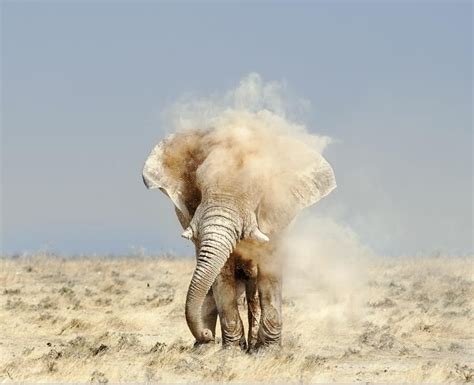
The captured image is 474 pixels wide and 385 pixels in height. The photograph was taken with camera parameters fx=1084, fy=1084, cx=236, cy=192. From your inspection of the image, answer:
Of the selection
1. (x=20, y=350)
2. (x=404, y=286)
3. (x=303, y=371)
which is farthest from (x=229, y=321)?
(x=404, y=286)

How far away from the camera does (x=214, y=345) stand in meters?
14.8

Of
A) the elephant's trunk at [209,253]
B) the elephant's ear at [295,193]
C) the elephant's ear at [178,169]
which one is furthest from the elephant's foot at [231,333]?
the elephant's ear at [178,169]

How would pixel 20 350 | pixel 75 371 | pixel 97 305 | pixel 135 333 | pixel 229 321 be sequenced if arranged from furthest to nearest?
pixel 97 305 → pixel 135 333 → pixel 20 350 → pixel 229 321 → pixel 75 371

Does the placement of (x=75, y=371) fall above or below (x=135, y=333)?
below

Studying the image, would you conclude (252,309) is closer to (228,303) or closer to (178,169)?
(228,303)

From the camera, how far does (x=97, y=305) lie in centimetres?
2483

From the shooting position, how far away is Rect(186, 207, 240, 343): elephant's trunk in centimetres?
1327

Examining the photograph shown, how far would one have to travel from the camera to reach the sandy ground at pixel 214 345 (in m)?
13.5

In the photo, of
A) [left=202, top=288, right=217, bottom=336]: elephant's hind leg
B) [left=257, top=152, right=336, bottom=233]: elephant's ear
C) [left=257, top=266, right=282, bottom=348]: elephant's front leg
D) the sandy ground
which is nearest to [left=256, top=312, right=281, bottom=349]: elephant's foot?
[left=257, top=266, right=282, bottom=348]: elephant's front leg

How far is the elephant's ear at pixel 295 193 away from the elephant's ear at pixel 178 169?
0.96m

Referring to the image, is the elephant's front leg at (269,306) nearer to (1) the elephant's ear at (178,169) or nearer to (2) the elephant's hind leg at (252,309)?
(2) the elephant's hind leg at (252,309)

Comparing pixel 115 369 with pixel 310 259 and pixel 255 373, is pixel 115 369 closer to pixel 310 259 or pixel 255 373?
pixel 255 373

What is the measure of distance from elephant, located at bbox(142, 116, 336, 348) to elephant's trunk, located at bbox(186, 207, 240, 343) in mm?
12

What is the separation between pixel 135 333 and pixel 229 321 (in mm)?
5229
